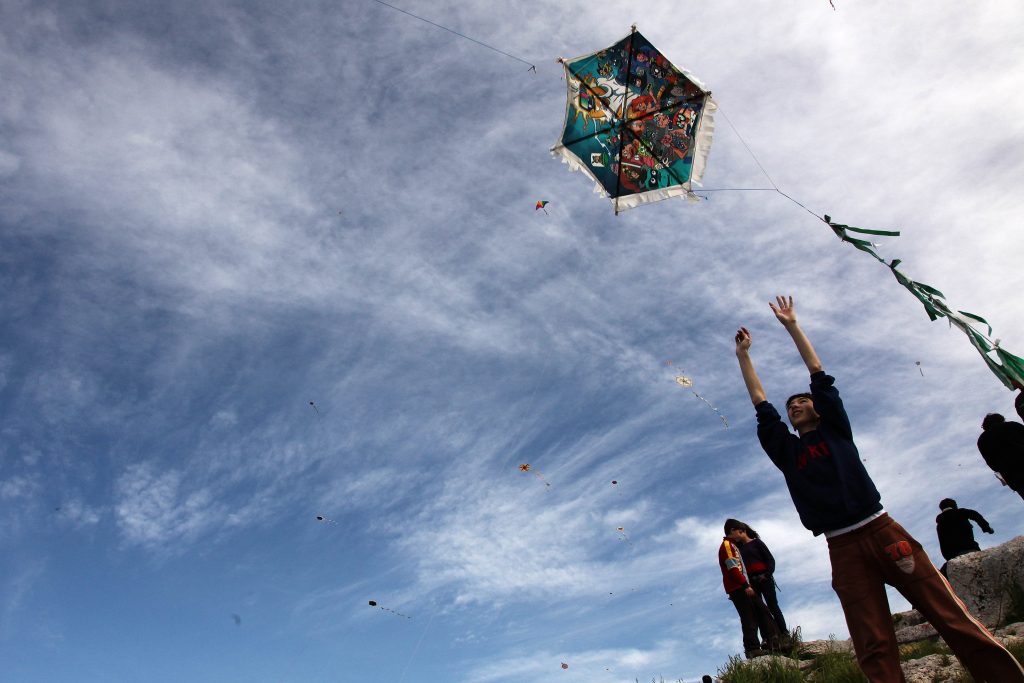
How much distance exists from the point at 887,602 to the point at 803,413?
120 centimetres

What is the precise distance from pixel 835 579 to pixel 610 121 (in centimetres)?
790

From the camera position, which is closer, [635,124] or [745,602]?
[745,602]

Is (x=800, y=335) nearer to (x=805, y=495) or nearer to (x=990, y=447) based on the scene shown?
(x=805, y=495)

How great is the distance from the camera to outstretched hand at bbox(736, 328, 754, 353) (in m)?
4.91

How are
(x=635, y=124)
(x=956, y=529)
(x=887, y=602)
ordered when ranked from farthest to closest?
1. (x=635, y=124)
2. (x=956, y=529)
3. (x=887, y=602)

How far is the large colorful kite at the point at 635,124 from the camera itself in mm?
10039

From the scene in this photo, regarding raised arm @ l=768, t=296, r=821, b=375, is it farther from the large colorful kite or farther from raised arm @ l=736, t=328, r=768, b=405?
the large colorful kite

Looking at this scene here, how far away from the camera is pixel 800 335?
450cm

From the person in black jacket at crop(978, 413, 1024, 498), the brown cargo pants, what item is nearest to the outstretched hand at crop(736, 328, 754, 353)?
the brown cargo pants

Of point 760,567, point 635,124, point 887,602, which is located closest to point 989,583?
point 760,567

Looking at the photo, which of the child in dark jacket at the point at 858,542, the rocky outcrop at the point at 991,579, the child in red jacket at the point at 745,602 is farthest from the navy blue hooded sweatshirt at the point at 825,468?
the rocky outcrop at the point at 991,579

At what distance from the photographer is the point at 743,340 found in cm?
494

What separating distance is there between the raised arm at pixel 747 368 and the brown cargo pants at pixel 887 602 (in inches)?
41.4

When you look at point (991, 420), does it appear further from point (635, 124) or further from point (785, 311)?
point (635, 124)
